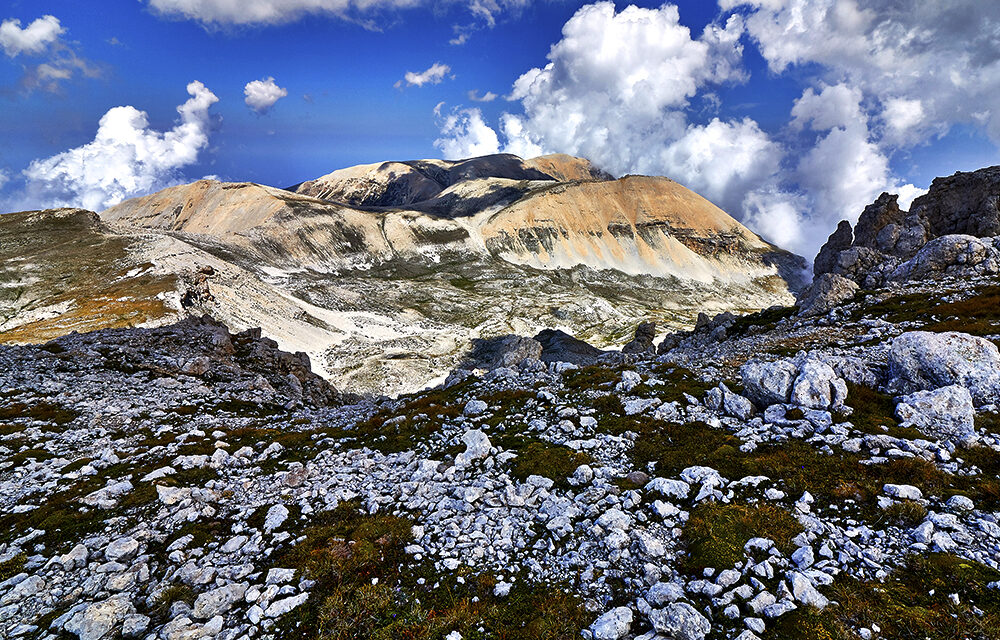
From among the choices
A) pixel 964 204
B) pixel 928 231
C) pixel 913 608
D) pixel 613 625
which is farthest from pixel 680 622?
pixel 964 204

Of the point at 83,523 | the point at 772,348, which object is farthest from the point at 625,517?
the point at 772,348

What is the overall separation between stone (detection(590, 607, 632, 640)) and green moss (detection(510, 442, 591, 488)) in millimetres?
5687

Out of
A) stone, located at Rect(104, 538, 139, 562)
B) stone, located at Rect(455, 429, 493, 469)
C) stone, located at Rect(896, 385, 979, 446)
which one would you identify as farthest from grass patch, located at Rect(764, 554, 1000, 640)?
stone, located at Rect(104, 538, 139, 562)

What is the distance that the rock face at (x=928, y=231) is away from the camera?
2152 inches

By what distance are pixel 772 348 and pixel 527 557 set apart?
105ft

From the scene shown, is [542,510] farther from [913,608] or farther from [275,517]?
[275,517]

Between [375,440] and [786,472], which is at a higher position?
[786,472]

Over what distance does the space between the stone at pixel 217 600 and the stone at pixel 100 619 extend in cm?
130

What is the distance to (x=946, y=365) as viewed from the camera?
17.5 metres

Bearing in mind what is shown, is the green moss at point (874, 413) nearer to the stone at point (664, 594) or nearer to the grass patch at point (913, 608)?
the grass patch at point (913, 608)

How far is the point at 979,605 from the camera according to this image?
24.9 ft

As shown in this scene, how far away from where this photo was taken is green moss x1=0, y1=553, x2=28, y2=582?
996 centimetres

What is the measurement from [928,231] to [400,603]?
141 metres

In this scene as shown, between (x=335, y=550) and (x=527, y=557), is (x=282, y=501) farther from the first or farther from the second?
(x=527, y=557)
